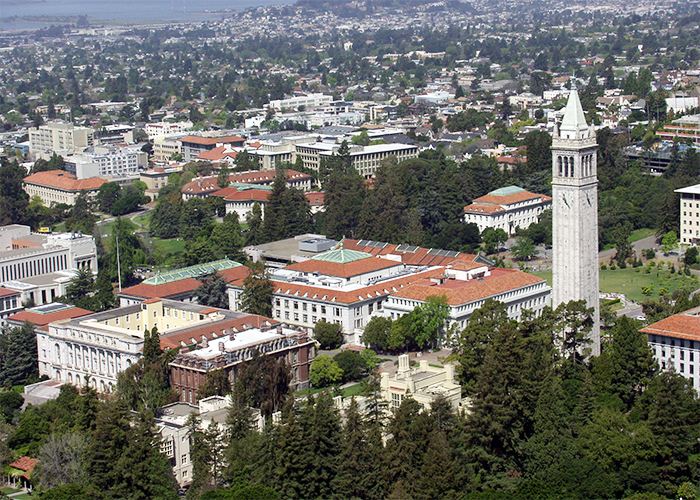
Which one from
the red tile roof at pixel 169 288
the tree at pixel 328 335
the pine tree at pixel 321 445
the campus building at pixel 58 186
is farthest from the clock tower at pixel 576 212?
the campus building at pixel 58 186

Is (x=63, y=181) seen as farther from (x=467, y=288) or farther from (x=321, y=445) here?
(x=321, y=445)

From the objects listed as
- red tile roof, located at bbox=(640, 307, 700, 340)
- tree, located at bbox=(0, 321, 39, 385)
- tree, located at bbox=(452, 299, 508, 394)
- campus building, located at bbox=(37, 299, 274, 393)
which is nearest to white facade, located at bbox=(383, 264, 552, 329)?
tree, located at bbox=(452, 299, 508, 394)

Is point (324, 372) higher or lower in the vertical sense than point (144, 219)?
lower

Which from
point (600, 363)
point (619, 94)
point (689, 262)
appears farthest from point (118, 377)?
point (619, 94)

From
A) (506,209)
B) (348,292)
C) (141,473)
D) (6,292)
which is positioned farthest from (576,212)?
(6,292)

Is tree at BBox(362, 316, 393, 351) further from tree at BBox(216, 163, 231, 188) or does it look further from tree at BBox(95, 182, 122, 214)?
tree at BBox(95, 182, 122, 214)

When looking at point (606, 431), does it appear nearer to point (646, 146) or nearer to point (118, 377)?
point (118, 377)
